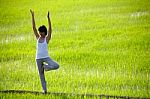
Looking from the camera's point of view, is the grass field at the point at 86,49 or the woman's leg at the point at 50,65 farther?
the grass field at the point at 86,49

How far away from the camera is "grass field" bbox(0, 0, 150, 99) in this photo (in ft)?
15.5

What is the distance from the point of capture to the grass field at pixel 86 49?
474cm

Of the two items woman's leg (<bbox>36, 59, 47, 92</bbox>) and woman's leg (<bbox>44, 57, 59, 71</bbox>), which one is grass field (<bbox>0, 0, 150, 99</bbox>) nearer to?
woman's leg (<bbox>36, 59, 47, 92</bbox>)

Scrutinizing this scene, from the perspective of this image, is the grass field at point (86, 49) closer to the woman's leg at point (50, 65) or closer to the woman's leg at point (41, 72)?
the woman's leg at point (41, 72)

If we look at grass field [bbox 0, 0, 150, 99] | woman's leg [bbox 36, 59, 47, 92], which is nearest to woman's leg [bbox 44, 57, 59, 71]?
woman's leg [bbox 36, 59, 47, 92]

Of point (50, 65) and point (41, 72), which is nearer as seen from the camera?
point (50, 65)

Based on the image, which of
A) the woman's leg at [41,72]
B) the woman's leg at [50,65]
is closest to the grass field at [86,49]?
the woman's leg at [41,72]

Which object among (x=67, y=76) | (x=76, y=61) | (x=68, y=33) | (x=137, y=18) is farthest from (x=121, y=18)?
(x=67, y=76)

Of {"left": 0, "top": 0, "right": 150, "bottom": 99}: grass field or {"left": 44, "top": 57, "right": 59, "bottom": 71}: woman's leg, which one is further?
{"left": 0, "top": 0, "right": 150, "bottom": 99}: grass field

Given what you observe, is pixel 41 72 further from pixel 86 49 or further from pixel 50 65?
pixel 86 49

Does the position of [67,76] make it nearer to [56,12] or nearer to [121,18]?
[121,18]

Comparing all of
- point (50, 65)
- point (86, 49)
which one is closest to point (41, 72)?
point (50, 65)

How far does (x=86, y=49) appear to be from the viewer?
625cm

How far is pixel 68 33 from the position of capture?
762cm
